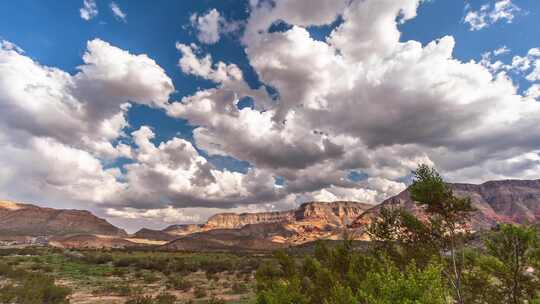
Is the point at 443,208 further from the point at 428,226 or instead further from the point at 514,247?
the point at 514,247

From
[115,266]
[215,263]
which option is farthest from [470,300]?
[115,266]

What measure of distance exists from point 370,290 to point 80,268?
167ft

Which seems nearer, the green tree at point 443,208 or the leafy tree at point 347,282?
the leafy tree at point 347,282

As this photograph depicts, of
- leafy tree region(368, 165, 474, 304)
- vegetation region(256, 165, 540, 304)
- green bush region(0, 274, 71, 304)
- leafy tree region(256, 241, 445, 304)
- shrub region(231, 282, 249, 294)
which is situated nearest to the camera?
leafy tree region(256, 241, 445, 304)

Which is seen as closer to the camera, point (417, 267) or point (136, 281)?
point (417, 267)

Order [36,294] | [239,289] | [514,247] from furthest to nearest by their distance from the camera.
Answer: [239,289]
[36,294]
[514,247]

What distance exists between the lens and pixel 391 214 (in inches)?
781

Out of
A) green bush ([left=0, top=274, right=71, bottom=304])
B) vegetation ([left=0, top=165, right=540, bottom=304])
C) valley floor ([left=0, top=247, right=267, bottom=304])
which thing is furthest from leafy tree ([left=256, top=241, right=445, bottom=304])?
green bush ([left=0, top=274, right=71, bottom=304])

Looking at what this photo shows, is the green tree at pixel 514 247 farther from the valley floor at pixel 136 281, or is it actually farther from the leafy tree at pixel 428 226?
the valley floor at pixel 136 281

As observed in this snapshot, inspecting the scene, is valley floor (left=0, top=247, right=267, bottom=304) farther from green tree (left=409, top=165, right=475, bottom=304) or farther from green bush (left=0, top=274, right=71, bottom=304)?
green tree (left=409, top=165, right=475, bottom=304)

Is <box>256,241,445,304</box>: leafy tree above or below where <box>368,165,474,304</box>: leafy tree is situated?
below

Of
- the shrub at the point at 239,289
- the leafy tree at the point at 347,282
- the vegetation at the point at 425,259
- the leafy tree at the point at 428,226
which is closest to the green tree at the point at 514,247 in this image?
the vegetation at the point at 425,259

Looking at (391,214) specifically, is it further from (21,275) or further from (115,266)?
(115,266)

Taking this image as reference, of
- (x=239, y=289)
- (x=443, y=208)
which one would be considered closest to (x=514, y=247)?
(x=443, y=208)
